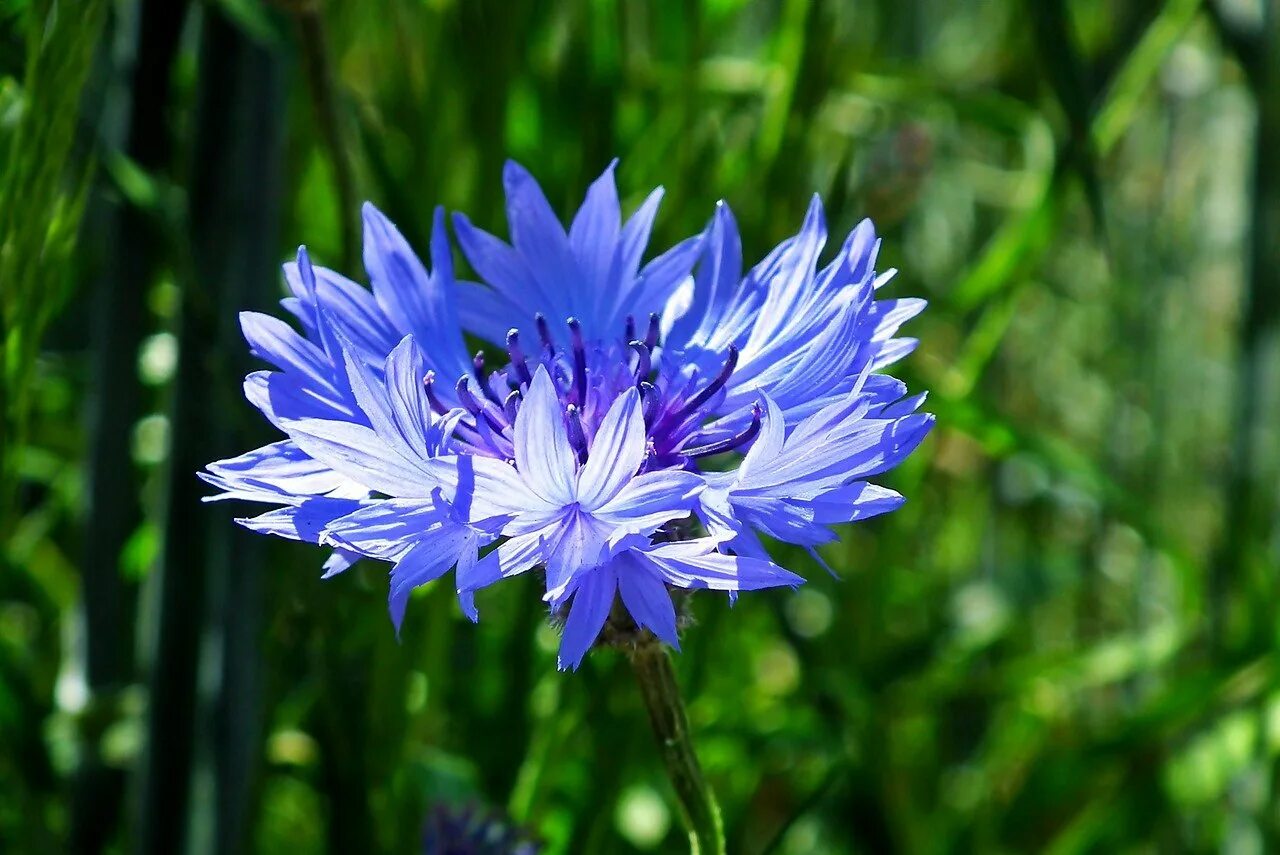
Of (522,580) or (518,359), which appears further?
(522,580)

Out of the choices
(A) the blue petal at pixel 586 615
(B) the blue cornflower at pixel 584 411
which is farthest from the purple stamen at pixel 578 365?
(A) the blue petal at pixel 586 615

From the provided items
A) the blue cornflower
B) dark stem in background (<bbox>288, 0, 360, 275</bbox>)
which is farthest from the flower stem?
dark stem in background (<bbox>288, 0, 360, 275</bbox>)

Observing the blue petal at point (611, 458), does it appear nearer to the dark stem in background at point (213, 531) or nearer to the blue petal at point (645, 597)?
the blue petal at point (645, 597)

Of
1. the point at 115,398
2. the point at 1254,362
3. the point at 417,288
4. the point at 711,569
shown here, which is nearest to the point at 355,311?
the point at 417,288

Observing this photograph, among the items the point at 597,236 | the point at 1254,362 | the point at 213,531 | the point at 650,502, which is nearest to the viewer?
the point at 650,502

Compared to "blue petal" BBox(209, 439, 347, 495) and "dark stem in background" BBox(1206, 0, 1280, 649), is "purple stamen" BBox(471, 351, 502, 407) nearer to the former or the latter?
"blue petal" BBox(209, 439, 347, 495)

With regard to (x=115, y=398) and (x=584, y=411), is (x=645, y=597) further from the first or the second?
(x=115, y=398)

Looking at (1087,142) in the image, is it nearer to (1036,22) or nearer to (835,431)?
(1036,22)
